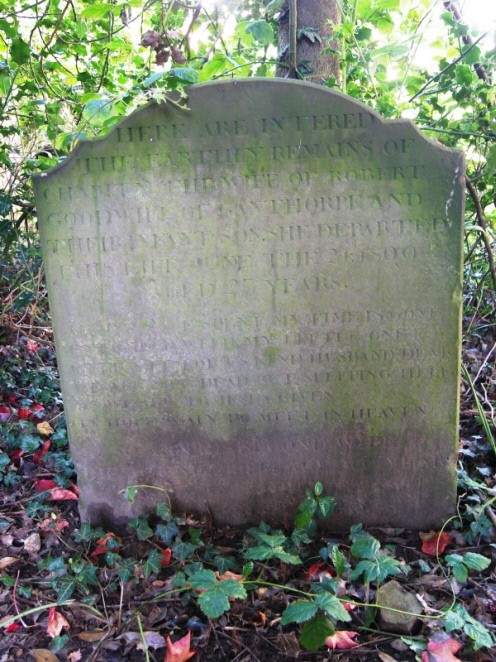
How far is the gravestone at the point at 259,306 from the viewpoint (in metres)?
2.45

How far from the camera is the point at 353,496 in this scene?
2766 mm

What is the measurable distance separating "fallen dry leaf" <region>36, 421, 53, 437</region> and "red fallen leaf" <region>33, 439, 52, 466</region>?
107 mm

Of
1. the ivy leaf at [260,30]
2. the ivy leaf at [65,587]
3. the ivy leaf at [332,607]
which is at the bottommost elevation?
the ivy leaf at [65,587]

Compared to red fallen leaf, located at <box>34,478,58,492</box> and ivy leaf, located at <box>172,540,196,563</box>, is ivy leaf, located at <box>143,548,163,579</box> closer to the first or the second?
ivy leaf, located at <box>172,540,196,563</box>

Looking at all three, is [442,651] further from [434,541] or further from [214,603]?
[214,603]

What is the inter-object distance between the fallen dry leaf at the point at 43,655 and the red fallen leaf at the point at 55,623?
0.08 metres

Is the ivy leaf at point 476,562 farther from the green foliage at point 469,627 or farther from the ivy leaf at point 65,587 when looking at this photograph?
the ivy leaf at point 65,587

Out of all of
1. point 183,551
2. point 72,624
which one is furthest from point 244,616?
point 72,624

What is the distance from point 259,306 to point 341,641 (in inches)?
52.7

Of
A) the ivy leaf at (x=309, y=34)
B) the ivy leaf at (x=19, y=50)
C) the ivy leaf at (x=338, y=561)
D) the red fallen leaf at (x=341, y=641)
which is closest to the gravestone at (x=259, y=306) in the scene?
the ivy leaf at (x=338, y=561)

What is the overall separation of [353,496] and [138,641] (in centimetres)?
115

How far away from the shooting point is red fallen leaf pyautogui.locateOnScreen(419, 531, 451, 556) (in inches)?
102

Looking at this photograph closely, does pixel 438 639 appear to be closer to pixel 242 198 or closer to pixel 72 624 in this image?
pixel 72 624

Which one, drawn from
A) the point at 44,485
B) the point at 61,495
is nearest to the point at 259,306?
the point at 61,495
